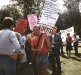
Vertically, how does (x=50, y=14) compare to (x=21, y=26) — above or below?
above

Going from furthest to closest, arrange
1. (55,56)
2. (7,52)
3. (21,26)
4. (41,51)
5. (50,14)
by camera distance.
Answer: (55,56)
(21,26)
(50,14)
(41,51)
(7,52)

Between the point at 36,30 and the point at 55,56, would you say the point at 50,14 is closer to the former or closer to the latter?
the point at 36,30

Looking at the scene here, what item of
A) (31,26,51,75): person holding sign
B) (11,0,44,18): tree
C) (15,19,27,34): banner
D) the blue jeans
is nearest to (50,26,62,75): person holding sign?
(15,19,27,34): banner

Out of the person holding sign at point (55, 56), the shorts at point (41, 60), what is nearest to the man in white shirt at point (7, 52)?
the shorts at point (41, 60)

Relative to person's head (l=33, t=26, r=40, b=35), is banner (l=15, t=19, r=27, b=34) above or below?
above

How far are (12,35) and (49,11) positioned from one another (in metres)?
3.04

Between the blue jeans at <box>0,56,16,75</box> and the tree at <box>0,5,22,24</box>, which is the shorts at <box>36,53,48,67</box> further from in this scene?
the tree at <box>0,5,22,24</box>

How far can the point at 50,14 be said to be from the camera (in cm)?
873

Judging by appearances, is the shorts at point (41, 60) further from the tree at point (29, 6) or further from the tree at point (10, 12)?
the tree at point (10, 12)

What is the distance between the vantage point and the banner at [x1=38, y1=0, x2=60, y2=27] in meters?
8.62

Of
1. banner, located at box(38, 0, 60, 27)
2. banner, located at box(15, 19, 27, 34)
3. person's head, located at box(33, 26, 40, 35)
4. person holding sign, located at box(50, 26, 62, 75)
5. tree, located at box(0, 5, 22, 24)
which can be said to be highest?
tree, located at box(0, 5, 22, 24)

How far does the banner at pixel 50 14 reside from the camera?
862cm

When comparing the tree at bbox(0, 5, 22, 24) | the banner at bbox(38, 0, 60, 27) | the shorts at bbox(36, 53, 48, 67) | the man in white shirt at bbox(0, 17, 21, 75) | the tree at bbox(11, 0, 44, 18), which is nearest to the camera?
the man in white shirt at bbox(0, 17, 21, 75)

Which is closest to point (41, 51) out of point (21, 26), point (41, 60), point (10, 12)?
point (41, 60)
